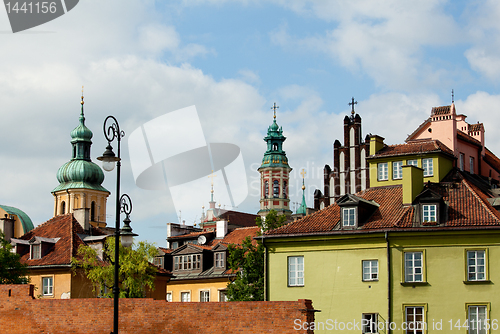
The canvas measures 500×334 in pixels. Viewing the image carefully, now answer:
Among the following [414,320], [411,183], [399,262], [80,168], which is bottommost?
[414,320]

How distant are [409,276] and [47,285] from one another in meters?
20.9

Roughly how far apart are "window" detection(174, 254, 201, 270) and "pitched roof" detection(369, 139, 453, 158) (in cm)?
1773

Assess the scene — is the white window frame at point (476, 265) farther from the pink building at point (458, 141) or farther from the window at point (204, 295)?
the window at point (204, 295)

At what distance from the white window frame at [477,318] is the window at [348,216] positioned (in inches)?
250

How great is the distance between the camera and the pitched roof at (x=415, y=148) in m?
40.0

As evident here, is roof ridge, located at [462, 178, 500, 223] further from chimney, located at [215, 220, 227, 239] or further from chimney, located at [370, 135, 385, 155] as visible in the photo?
chimney, located at [215, 220, 227, 239]

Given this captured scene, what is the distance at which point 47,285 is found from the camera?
43.8m

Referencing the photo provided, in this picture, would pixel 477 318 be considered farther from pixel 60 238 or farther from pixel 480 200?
pixel 60 238

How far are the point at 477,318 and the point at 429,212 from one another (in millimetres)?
4997

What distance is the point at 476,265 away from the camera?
33188mm

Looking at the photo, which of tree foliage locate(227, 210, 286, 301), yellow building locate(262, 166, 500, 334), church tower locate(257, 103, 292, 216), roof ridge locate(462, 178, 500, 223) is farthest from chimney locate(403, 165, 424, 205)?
church tower locate(257, 103, 292, 216)

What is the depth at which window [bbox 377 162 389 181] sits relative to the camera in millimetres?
40719

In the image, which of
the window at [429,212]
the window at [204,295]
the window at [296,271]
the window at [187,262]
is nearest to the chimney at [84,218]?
the window at [187,262]

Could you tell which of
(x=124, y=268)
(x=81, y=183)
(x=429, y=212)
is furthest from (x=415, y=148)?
(x=81, y=183)
